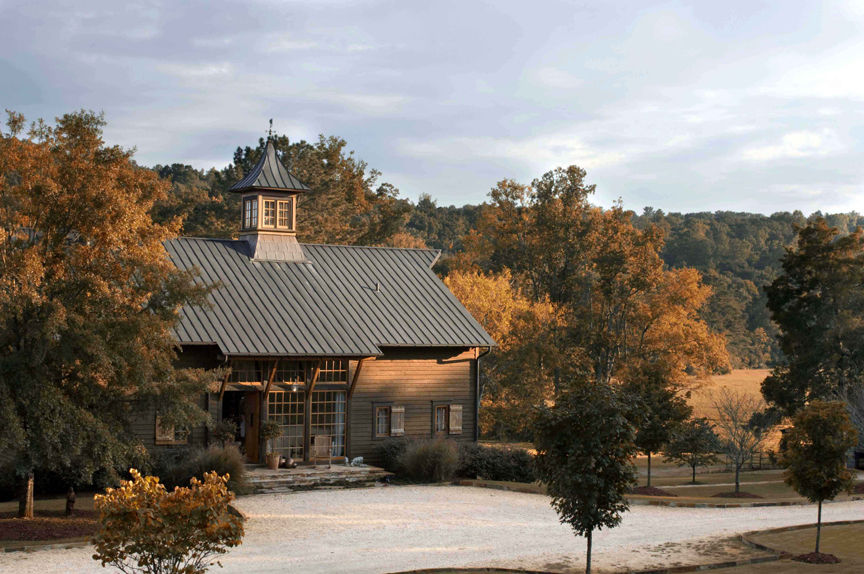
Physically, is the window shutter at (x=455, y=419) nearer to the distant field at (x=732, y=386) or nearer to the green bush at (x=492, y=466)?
the green bush at (x=492, y=466)


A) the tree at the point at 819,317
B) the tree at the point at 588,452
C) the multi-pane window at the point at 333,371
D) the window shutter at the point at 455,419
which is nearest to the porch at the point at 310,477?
the multi-pane window at the point at 333,371

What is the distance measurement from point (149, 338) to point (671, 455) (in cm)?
1875

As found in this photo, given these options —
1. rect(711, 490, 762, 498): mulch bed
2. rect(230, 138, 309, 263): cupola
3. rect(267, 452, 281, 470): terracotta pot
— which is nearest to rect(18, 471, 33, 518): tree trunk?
rect(267, 452, 281, 470): terracotta pot

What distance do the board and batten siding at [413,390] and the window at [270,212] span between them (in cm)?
587

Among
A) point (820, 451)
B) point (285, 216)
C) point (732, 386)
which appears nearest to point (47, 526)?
point (820, 451)

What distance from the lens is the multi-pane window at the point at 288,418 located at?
27.9m

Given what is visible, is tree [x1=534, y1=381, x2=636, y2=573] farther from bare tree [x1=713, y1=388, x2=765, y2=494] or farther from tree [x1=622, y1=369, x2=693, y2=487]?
bare tree [x1=713, y1=388, x2=765, y2=494]

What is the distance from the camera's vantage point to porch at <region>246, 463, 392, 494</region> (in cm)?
2544

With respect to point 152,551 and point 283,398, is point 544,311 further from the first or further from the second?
point 152,551

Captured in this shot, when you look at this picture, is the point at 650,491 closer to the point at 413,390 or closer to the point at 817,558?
the point at 413,390

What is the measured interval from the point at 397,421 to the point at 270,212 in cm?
801

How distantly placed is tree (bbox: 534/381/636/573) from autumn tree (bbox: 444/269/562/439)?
27082 mm

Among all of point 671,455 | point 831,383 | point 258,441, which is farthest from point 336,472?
point 831,383

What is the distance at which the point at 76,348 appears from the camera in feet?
59.8
